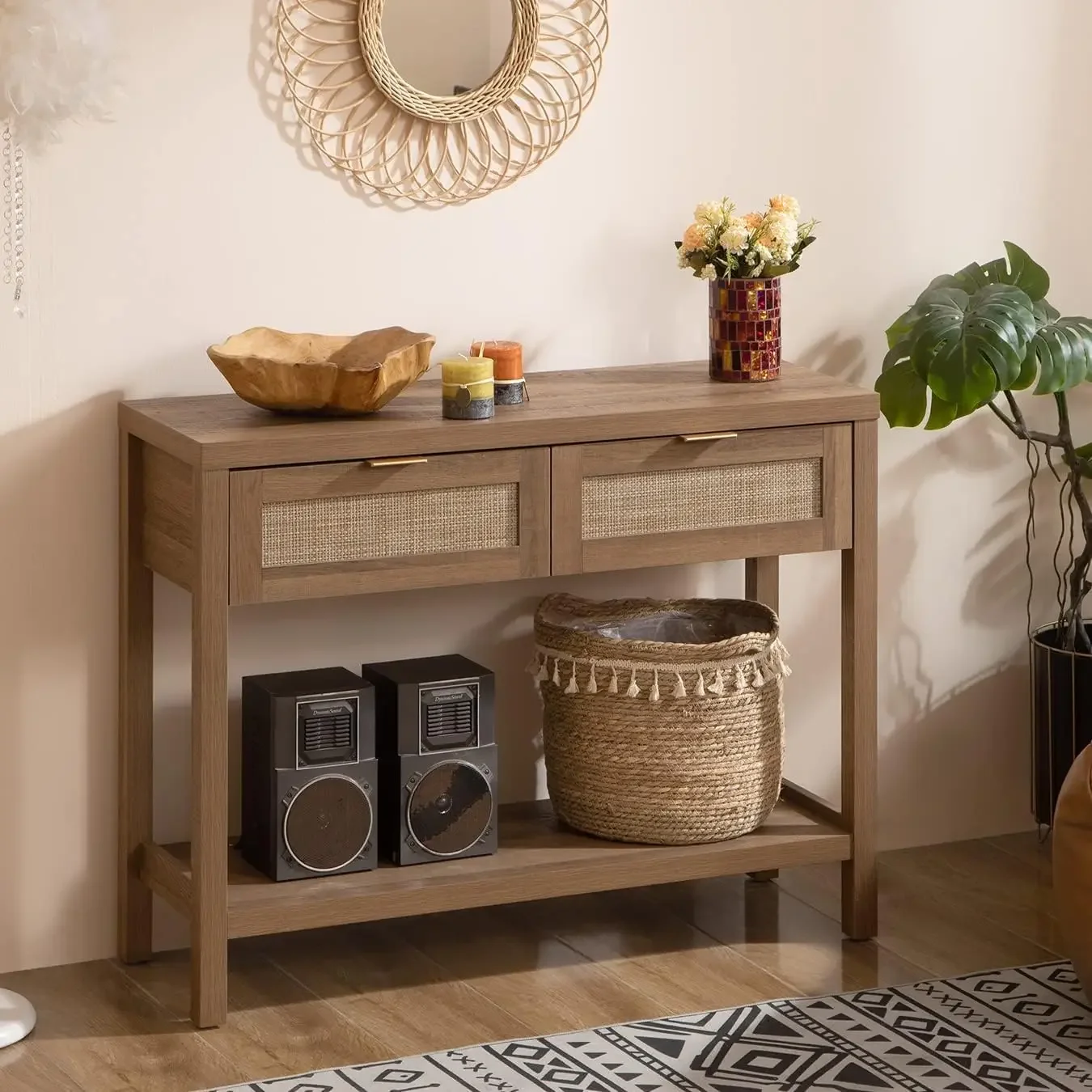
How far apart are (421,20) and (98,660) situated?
118 cm

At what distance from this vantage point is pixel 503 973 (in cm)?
322

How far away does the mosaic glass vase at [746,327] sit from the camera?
3.27 meters

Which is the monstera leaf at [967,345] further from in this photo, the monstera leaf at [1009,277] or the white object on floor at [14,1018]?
the white object on floor at [14,1018]

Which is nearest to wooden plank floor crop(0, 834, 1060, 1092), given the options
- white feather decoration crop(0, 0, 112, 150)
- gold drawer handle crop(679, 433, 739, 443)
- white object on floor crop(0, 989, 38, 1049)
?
white object on floor crop(0, 989, 38, 1049)

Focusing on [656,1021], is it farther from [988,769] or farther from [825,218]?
[825,218]

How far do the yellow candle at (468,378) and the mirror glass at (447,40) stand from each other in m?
0.56

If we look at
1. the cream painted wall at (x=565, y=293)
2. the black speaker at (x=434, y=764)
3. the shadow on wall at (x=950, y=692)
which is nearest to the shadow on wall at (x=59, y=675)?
the cream painted wall at (x=565, y=293)

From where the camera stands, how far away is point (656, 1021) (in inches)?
119

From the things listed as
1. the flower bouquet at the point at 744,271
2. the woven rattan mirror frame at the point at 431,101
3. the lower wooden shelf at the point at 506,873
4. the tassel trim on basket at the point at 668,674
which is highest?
the woven rattan mirror frame at the point at 431,101

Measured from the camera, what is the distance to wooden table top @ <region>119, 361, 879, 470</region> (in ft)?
9.45

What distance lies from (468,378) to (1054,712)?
4.64 feet

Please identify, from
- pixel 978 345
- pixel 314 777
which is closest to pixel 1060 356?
pixel 978 345

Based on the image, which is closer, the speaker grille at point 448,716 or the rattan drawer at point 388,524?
the rattan drawer at point 388,524

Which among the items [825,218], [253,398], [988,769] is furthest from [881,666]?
[253,398]
